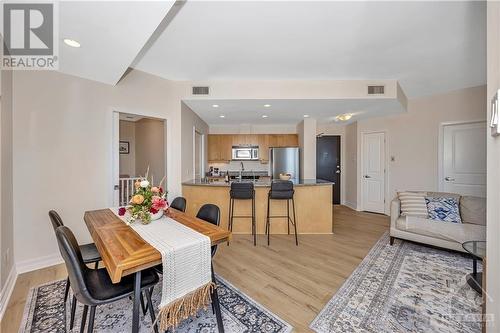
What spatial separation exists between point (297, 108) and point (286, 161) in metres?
1.68

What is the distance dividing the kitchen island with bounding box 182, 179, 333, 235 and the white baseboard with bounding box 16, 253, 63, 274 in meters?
1.78

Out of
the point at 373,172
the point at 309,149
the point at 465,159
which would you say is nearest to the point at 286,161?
the point at 309,149

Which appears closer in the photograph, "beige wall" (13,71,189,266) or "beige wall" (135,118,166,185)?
"beige wall" (13,71,189,266)

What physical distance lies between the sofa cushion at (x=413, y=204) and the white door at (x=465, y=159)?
4.64ft

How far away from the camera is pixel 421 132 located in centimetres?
427

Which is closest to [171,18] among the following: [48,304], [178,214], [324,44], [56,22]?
[56,22]

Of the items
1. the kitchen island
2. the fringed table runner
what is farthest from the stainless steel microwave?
the fringed table runner

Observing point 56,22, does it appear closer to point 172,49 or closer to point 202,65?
point 172,49

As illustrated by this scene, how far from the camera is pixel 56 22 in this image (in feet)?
5.25

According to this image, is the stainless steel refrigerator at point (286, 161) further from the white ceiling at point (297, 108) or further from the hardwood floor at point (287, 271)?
the hardwood floor at point (287, 271)

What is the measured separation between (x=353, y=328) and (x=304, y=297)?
456 mm

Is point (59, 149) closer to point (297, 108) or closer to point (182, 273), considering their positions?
point (182, 273)

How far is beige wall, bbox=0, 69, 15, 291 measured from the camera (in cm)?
190

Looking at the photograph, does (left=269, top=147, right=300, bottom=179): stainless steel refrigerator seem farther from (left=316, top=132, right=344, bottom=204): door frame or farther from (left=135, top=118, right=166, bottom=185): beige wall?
(left=135, top=118, right=166, bottom=185): beige wall
